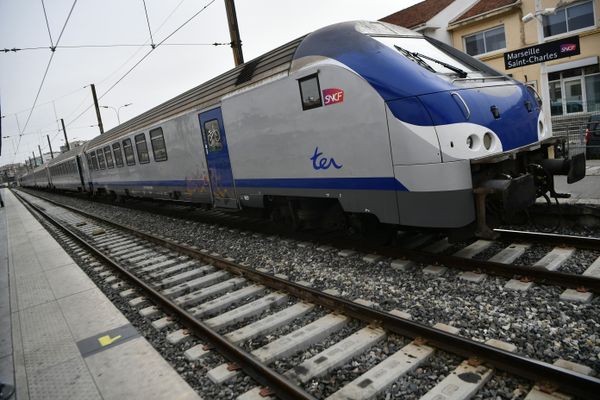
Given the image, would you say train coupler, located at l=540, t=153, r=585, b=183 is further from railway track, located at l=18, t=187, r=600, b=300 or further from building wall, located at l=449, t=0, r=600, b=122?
building wall, located at l=449, t=0, r=600, b=122

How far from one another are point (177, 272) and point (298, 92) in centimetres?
339

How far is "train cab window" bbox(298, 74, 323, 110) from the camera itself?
19.0 ft

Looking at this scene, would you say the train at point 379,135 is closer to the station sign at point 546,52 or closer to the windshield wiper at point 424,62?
the windshield wiper at point 424,62

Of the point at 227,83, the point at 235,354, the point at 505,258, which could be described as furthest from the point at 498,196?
the point at 227,83

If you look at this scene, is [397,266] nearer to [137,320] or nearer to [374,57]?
[374,57]

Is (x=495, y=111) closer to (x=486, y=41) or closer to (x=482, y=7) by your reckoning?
(x=486, y=41)

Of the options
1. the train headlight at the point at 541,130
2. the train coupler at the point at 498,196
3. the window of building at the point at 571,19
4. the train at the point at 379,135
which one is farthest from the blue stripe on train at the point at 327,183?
the window of building at the point at 571,19

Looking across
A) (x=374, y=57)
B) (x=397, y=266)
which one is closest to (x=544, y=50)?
(x=374, y=57)

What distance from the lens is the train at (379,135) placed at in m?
4.57

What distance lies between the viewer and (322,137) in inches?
231

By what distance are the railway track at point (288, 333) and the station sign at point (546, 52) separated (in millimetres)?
6348

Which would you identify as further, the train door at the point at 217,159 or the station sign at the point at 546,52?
the station sign at the point at 546,52

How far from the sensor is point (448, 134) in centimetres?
450

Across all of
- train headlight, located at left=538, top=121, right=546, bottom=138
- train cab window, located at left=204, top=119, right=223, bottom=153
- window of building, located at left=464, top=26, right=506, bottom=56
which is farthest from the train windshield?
window of building, located at left=464, top=26, right=506, bottom=56
